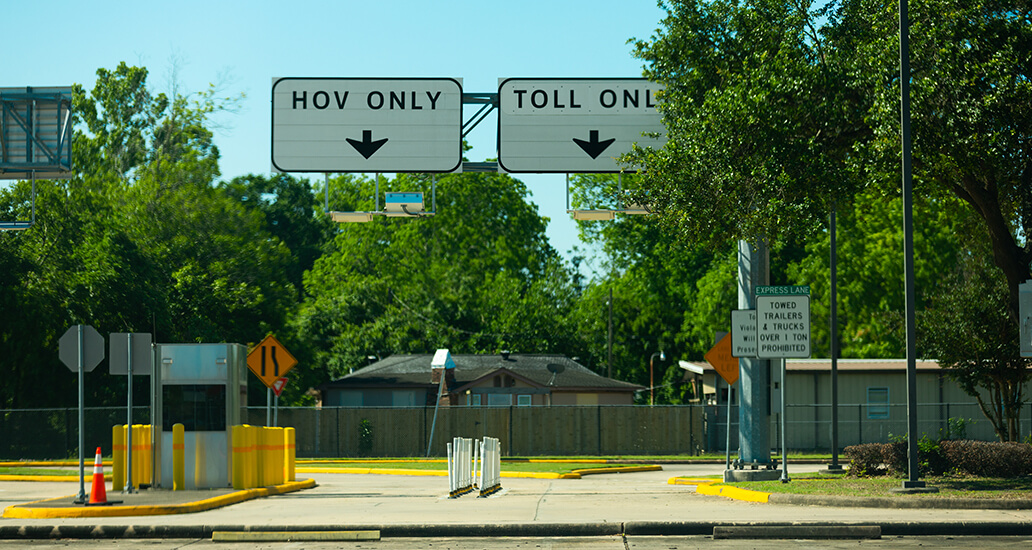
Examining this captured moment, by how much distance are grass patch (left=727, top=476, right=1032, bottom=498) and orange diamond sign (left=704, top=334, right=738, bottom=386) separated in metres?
3.36

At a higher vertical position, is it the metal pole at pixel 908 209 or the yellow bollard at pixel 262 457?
the metal pole at pixel 908 209

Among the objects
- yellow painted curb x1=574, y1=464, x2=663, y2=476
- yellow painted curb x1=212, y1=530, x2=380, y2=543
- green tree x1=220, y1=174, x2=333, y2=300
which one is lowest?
yellow painted curb x1=574, y1=464, x2=663, y2=476

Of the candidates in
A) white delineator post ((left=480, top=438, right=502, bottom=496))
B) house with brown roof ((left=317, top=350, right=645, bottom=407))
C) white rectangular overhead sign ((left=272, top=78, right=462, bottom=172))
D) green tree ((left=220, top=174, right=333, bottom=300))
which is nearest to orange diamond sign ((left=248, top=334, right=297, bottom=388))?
white rectangular overhead sign ((left=272, top=78, right=462, bottom=172))

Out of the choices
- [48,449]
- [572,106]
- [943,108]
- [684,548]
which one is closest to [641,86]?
[572,106]

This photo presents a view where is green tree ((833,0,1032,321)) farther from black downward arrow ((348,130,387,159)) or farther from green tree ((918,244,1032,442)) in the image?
green tree ((918,244,1032,442))

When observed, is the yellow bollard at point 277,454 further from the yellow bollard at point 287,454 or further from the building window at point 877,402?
the building window at point 877,402

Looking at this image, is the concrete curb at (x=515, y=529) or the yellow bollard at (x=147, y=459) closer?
the concrete curb at (x=515, y=529)

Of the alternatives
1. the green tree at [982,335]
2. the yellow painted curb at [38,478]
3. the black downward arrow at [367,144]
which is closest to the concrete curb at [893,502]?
the black downward arrow at [367,144]

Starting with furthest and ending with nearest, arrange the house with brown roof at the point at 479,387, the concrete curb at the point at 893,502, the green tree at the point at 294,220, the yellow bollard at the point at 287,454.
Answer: the green tree at the point at 294,220 → the house with brown roof at the point at 479,387 → the yellow bollard at the point at 287,454 → the concrete curb at the point at 893,502

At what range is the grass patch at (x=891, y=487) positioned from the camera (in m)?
15.9

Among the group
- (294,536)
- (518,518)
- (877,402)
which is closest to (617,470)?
(877,402)

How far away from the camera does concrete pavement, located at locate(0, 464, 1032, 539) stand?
13570 mm

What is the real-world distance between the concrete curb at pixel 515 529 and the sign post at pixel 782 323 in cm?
596

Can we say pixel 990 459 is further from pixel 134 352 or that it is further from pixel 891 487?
pixel 134 352
